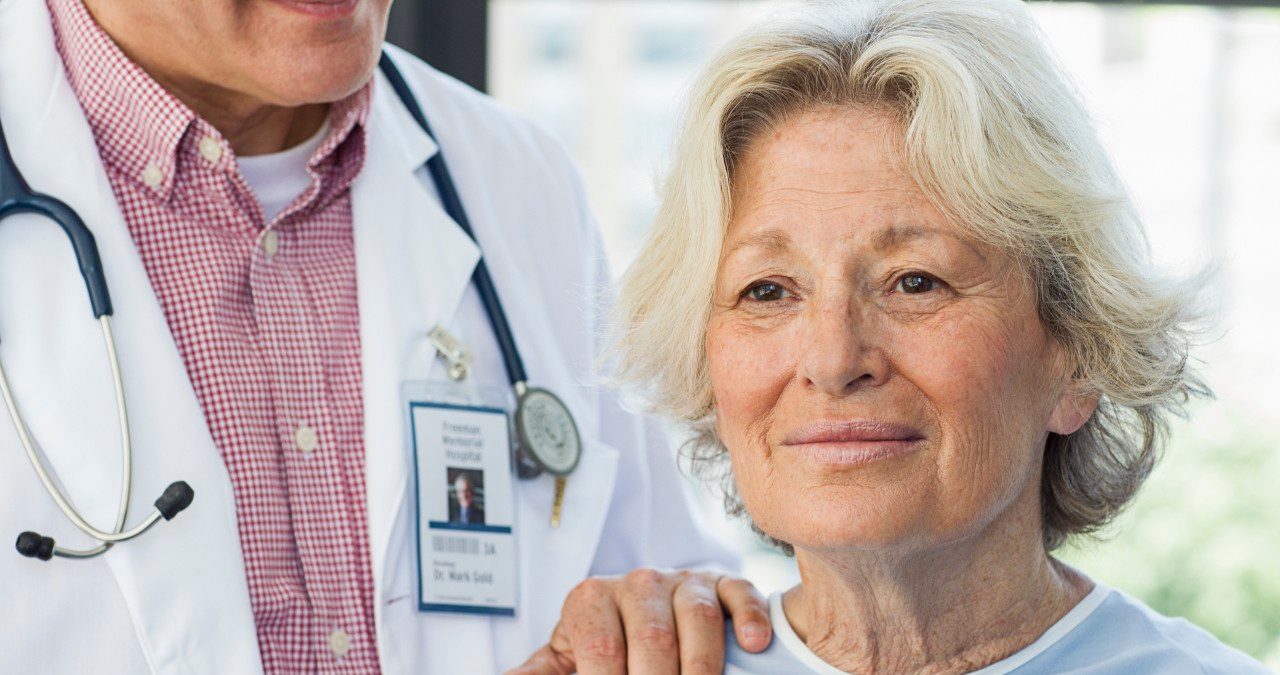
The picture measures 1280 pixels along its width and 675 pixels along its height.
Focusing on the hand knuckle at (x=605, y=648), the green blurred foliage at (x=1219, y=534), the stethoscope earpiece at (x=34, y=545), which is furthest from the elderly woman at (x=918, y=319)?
the green blurred foliage at (x=1219, y=534)

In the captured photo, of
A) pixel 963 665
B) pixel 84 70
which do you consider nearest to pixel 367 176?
pixel 84 70

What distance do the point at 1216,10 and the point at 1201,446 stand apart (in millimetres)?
1362

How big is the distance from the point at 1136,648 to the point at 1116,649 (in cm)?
2

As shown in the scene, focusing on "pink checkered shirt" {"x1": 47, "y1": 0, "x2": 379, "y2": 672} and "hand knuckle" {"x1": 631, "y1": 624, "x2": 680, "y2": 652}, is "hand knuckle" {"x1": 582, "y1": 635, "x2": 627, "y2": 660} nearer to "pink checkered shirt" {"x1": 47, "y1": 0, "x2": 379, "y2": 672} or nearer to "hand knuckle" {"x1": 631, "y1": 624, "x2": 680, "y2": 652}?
"hand knuckle" {"x1": 631, "y1": 624, "x2": 680, "y2": 652}

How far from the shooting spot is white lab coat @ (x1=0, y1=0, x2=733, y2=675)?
1.51 metres

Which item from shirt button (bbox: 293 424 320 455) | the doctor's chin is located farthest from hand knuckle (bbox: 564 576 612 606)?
shirt button (bbox: 293 424 320 455)

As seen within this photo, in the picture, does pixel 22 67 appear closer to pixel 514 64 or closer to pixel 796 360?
pixel 796 360

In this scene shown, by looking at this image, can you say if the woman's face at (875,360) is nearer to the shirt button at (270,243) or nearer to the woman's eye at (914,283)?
the woman's eye at (914,283)

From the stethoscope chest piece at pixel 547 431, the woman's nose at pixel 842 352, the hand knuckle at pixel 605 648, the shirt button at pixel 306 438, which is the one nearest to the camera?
the woman's nose at pixel 842 352

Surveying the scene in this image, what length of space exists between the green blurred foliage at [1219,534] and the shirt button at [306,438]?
2445 millimetres

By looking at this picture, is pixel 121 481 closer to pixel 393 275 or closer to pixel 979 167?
pixel 393 275

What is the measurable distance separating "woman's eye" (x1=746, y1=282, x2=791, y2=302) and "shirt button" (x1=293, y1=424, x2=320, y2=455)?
0.58 m

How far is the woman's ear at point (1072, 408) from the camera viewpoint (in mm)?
1469

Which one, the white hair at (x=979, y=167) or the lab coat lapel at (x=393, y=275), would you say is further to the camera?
the lab coat lapel at (x=393, y=275)
